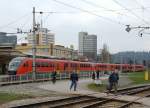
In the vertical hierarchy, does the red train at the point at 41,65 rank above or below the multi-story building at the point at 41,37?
below

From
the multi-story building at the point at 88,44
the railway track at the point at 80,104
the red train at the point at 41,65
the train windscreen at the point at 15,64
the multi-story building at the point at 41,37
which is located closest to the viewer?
the railway track at the point at 80,104

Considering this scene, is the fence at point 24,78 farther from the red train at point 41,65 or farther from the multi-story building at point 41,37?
the multi-story building at point 41,37

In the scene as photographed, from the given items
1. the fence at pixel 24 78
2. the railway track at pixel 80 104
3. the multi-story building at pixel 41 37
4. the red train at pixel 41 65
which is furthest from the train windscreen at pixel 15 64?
the railway track at pixel 80 104

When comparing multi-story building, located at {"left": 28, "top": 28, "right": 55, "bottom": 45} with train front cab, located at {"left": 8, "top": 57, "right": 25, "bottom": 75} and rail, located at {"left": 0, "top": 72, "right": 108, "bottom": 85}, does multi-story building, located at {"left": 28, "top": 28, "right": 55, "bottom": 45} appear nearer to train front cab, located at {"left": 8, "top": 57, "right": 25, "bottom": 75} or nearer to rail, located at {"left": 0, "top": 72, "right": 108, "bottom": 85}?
train front cab, located at {"left": 8, "top": 57, "right": 25, "bottom": 75}

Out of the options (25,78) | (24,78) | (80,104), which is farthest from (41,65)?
(80,104)

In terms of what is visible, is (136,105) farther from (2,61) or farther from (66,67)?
(2,61)

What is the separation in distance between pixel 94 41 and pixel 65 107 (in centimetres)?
17320

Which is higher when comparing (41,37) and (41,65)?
(41,37)

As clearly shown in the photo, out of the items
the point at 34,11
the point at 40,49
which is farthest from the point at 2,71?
the point at 40,49

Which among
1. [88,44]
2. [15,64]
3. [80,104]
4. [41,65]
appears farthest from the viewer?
[88,44]

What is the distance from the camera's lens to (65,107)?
72.9 feet

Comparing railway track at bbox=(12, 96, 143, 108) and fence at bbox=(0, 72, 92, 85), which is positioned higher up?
fence at bbox=(0, 72, 92, 85)

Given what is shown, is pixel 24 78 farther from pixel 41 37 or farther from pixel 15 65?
pixel 41 37

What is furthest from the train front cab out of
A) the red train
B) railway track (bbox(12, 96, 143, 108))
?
railway track (bbox(12, 96, 143, 108))
